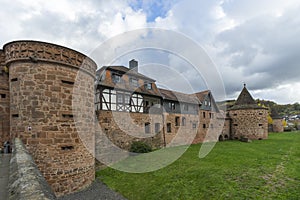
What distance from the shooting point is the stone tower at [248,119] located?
80.2 ft

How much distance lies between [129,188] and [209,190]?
364 centimetres

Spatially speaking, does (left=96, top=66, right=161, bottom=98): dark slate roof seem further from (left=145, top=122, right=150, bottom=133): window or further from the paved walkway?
the paved walkway

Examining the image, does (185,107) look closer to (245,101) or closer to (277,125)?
(245,101)

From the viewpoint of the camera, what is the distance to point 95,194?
7465 millimetres

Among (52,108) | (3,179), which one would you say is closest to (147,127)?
(52,108)

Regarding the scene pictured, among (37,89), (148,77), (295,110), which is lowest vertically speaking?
(295,110)

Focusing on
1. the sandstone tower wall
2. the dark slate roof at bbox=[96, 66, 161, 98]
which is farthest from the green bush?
the sandstone tower wall

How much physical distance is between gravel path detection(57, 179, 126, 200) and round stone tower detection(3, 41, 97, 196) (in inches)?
10.7

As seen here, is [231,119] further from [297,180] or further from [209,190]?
[209,190]

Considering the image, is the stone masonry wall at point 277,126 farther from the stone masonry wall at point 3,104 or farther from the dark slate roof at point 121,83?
the stone masonry wall at point 3,104

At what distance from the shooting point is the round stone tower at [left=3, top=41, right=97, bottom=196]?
6320 millimetres

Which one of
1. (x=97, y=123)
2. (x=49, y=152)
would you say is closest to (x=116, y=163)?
(x=97, y=123)

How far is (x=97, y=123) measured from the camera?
12.2 meters

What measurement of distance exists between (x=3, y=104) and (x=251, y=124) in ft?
89.6
